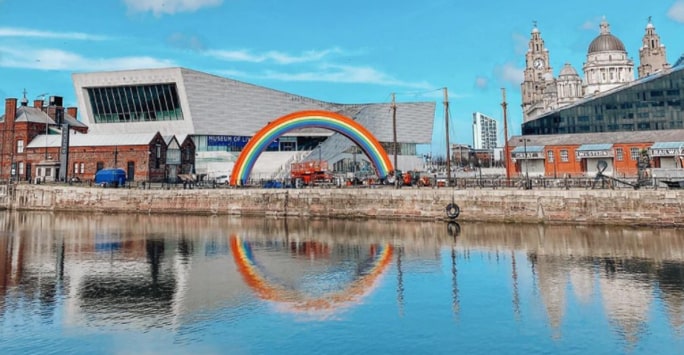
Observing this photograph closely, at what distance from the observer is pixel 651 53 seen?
122000mm

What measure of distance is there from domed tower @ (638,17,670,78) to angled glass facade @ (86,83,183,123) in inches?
4594

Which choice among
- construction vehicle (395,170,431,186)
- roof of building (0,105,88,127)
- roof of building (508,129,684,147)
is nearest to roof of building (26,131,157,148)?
roof of building (0,105,88,127)

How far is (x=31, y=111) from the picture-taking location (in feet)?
209

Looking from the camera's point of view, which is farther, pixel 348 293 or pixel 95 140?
pixel 95 140

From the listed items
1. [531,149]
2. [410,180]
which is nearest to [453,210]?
[410,180]

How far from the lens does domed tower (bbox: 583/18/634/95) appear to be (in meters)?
105

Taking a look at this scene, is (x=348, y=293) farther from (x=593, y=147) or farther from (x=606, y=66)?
(x=606, y=66)

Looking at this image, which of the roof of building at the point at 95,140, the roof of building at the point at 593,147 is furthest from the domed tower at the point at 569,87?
the roof of building at the point at 95,140

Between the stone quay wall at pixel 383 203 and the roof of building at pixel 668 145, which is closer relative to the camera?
the stone quay wall at pixel 383 203

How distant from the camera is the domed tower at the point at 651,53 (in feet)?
398

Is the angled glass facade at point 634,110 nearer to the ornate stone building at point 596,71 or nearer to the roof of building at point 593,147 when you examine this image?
the roof of building at point 593,147

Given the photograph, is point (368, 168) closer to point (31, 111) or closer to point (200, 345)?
point (31, 111)

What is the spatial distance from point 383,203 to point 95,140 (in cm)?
4074

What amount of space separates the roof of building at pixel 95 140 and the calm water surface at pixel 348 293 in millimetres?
27242
